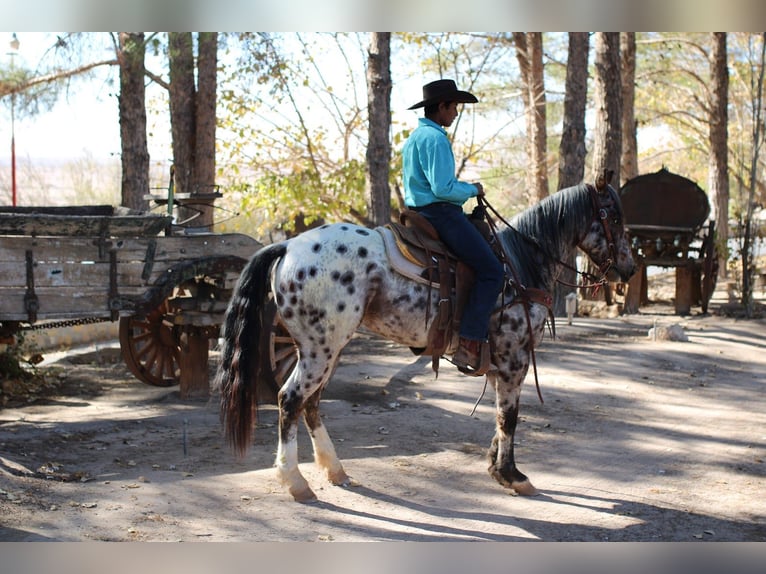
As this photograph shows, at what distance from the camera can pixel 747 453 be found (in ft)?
21.9

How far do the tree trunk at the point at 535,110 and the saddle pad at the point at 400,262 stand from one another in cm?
1237

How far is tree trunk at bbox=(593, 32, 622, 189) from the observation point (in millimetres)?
12828

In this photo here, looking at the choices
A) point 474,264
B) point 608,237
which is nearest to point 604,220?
point 608,237

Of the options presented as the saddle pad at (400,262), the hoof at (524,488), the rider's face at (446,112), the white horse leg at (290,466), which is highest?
the rider's face at (446,112)

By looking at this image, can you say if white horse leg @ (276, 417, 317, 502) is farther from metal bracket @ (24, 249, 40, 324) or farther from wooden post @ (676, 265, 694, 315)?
wooden post @ (676, 265, 694, 315)

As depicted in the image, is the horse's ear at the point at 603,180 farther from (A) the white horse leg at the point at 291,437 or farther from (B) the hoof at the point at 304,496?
(B) the hoof at the point at 304,496

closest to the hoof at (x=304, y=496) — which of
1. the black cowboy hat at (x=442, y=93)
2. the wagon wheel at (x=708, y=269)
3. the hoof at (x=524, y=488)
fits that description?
the hoof at (x=524, y=488)

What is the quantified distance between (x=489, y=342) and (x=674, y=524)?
150 centimetres

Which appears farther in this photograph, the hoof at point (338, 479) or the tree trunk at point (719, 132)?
the tree trunk at point (719, 132)

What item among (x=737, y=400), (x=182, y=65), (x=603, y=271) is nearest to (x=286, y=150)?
(x=182, y=65)

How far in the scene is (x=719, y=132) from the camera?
2003cm

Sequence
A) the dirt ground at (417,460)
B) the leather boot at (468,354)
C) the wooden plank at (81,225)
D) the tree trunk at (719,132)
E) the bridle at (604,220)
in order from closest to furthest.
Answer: the dirt ground at (417,460) → the leather boot at (468,354) → the bridle at (604,220) → the wooden plank at (81,225) → the tree trunk at (719,132)

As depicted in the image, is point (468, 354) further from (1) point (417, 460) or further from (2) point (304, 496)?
(2) point (304, 496)

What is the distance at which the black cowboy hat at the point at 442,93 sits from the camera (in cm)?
534
